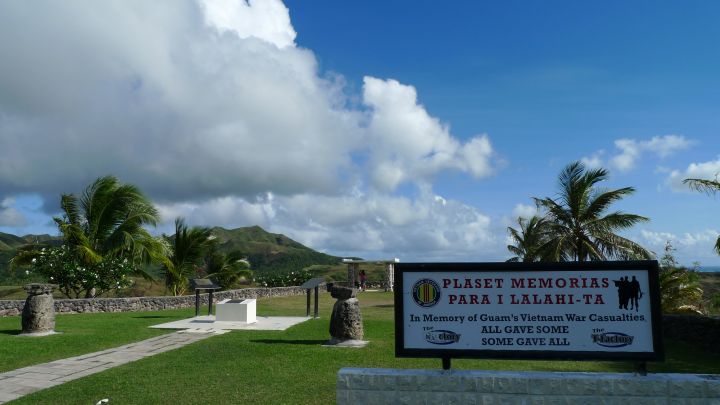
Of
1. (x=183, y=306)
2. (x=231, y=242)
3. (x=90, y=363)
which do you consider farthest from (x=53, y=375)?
(x=231, y=242)

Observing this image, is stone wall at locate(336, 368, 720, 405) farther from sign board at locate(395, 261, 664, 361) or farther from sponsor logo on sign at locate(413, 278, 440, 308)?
sponsor logo on sign at locate(413, 278, 440, 308)

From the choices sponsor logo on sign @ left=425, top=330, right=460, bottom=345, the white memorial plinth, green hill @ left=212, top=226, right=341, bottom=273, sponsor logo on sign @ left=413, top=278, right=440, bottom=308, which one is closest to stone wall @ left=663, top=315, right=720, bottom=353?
sponsor logo on sign @ left=425, top=330, right=460, bottom=345

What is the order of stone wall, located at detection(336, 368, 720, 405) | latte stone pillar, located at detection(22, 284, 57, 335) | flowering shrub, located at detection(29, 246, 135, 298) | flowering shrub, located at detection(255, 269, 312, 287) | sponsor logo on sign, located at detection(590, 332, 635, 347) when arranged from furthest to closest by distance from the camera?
1. flowering shrub, located at detection(255, 269, 312, 287)
2. flowering shrub, located at detection(29, 246, 135, 298)
3. latte stone pillar, located at detection(22, 284, 57, 335)
4. sponsor logo on sign, located at detection(590, 332, 635, 347)
5. stone wall, located at detection(336, 368, 720, 405)

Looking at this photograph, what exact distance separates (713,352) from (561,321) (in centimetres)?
944

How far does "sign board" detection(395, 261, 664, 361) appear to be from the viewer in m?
4.93

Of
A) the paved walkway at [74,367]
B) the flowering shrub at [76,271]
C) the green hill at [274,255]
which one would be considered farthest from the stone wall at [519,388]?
the green hill at [274,255]

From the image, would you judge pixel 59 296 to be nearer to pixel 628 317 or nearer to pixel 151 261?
pixel 151 261

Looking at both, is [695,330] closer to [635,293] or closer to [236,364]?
[635,293]

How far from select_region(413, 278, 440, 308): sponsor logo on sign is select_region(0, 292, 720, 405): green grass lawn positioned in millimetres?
2135

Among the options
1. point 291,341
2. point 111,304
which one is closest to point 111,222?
point 111,304

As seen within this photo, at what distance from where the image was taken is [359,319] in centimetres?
1141

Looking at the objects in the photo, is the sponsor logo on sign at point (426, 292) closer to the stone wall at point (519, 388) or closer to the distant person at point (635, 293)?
the stone wall at point (519, 388)

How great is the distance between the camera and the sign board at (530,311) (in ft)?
16.2

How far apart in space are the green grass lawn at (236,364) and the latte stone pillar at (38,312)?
454 millimetres
